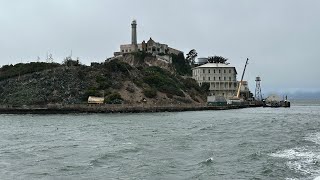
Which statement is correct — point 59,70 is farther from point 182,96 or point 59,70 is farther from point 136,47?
point 136,47

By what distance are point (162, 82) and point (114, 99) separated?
22091 mm

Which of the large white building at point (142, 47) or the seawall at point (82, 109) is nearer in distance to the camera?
the seawall at point (82, 109)

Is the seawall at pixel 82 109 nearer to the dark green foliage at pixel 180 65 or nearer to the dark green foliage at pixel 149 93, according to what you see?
the dark green foliage at pixel 149 93

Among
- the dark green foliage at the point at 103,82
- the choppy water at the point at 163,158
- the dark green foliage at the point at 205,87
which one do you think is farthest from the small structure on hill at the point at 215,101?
the choppy water at the point at 163,158

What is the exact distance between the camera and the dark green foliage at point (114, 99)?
104 metres

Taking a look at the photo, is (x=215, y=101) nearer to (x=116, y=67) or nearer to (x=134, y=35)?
(x=116, y=67)

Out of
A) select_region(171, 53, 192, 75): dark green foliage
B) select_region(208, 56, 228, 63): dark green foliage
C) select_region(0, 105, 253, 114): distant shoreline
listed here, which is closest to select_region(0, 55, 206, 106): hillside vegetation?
select_region(0, 105, 253, 114): distant shoreline

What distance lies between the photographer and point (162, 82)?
12338 cm

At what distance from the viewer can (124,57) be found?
163 metres

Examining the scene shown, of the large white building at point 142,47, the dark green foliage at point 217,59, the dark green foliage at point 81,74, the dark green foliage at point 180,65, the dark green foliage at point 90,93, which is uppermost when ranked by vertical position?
the large white building at point 142,47

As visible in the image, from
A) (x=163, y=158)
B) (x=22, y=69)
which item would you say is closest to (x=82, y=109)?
(x=22, y=69)

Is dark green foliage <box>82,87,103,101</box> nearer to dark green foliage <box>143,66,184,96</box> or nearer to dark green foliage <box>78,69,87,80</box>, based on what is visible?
dark green foliage <box>78,69,87,80</box>

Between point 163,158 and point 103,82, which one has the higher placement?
point 103,82

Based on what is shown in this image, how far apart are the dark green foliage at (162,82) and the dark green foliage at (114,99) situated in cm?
1618
